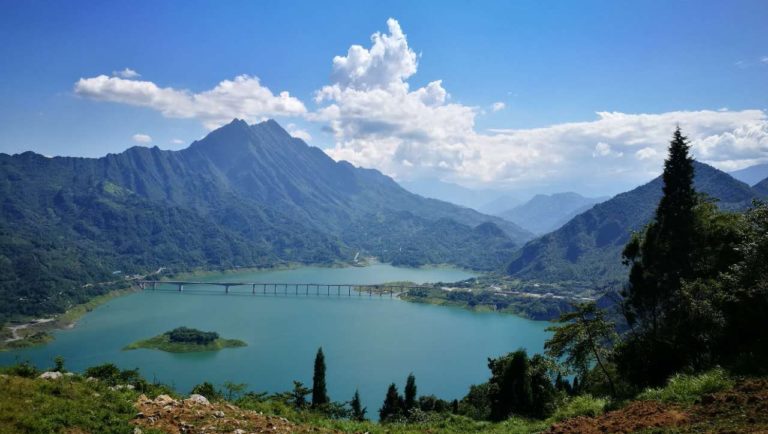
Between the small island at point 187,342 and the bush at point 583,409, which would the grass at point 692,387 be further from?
the small island at point 187,342

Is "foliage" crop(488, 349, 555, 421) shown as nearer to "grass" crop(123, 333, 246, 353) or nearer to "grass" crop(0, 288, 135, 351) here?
"grass" crop(123, 333, 246, 353)

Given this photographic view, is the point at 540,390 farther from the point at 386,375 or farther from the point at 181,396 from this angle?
the point at 386,375

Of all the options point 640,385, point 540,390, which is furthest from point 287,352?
point 640,385

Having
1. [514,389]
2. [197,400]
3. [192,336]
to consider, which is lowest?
[192,336]

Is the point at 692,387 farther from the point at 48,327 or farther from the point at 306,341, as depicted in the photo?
the point at 48,327

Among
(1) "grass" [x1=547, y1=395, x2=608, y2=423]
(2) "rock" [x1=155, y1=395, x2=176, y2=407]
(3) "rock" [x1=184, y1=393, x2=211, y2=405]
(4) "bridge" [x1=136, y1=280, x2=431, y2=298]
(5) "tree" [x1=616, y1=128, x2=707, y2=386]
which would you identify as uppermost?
(5) "tree" [x1=616, y1=128, x2=707, y2=386]

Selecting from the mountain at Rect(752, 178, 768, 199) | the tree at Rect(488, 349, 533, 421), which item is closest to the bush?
the tree at Rect(488, 349, 533, 421)

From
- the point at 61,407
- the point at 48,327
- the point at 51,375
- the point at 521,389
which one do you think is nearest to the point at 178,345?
the point at 48,327
